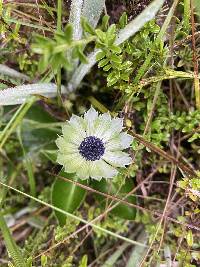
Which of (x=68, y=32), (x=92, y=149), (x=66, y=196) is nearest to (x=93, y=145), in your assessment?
(x=92, y=149)

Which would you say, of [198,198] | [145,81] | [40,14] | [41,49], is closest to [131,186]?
[198,198]

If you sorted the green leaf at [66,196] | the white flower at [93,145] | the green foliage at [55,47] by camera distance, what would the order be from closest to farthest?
the green foliage at [55,47] < the white flower at [93,145] < the green leaf at [66,196]

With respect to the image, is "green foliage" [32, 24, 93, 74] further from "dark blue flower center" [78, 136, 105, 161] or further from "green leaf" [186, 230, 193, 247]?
"green leaf" [186, 230, 193, 247]

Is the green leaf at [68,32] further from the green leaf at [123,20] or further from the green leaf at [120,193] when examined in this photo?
the green leaf at [120,193]

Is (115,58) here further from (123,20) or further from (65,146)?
(65,146)

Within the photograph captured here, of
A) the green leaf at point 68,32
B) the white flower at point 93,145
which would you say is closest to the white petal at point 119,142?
the white flower at point 93,145

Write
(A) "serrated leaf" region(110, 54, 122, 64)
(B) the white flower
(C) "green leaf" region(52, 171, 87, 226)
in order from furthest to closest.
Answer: (C) "green leaf" region(52, 171, 87, 226) < (B) the white flower < (A) "serrated leaf" region(110, 54, 122, 64)

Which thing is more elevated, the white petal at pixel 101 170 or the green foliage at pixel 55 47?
the green foliage at pixel 55 47

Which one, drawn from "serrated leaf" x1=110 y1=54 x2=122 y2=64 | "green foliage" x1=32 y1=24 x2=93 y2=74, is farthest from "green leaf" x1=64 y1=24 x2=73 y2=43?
"serrated leaf" x1=110 y1=54 x2=122 y2=64
